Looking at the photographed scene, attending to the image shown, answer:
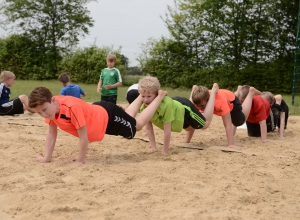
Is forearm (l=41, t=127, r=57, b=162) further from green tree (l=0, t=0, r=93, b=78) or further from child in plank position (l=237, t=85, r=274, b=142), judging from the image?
green tree (l=0, t=0, r=93, b=78)

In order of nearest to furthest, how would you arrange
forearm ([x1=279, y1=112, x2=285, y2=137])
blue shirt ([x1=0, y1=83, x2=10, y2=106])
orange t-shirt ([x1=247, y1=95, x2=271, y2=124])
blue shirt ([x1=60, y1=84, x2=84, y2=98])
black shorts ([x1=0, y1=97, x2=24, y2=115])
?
orange t-shirt ([x1=247, y1=95, x2=271, y2=124])
forearm ([x1=279, y1=112, x2=285, y2=137])
black shorts ([x1=0, y1=97, x2=24, y2=115])
blue shirt ([x1=0, y1=83, x2=10, y2=106])
blue shirt ([x1=60, y1=84, x2=84, y2=98])

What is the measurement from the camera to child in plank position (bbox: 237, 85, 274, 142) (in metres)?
6.81

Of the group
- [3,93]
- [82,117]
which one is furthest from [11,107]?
[82,117]

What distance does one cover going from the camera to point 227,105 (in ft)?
20.2

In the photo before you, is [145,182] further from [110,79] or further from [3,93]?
[110,79]

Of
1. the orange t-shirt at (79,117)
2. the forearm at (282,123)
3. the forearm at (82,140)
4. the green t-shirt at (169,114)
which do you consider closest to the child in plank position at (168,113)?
the green t-shirt at (169,114)

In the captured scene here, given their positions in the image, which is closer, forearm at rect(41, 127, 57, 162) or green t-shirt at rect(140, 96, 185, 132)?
forearm at rect(41, 127, 57, 162)

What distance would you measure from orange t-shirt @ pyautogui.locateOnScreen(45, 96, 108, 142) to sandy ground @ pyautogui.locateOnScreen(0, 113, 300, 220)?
0.38 meters

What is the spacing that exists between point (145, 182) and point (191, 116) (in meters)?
1.95

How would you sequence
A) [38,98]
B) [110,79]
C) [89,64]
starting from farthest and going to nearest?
[89,64]
[110,79]
[38,98]

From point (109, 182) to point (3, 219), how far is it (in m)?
1.08

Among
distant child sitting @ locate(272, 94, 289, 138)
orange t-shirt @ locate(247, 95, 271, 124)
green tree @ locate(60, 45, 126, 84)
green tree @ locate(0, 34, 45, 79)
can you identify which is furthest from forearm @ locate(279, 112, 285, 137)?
green tree @ locate(0, 34, 45, 79)

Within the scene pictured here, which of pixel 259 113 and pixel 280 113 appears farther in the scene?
pixel 280 113

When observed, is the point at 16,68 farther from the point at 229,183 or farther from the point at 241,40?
the point at 229,183
